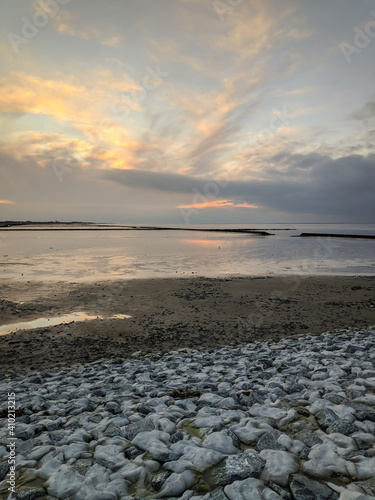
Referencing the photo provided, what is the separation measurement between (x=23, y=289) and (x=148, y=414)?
15.7 metres

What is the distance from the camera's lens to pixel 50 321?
1233 cm

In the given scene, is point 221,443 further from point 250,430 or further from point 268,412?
point 268,412

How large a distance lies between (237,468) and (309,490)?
0.74 metres

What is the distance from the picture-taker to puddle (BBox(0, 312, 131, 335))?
11422 mm

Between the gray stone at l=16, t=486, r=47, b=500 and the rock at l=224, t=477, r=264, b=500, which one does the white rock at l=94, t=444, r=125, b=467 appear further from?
the rock at l=224, t=477, r=264, b=500

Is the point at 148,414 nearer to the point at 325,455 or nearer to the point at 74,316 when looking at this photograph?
the point at 325,455

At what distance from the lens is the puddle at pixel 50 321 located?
11.4 metres

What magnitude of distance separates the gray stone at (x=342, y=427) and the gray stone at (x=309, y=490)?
1.10 metres

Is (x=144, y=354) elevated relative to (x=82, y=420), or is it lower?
lower

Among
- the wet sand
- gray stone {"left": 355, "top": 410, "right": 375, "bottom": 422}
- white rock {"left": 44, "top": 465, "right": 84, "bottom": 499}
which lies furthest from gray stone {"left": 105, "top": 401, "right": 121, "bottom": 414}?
the wet sand

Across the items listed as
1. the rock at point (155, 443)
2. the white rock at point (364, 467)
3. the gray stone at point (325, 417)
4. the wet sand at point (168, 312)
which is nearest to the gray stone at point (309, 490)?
the white rock at point (364, 467)

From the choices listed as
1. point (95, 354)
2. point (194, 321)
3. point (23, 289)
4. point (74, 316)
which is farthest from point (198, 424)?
point (23, 289)

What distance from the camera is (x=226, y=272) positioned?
25000 mm

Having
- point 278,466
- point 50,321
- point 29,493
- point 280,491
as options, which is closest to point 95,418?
point 29,493
